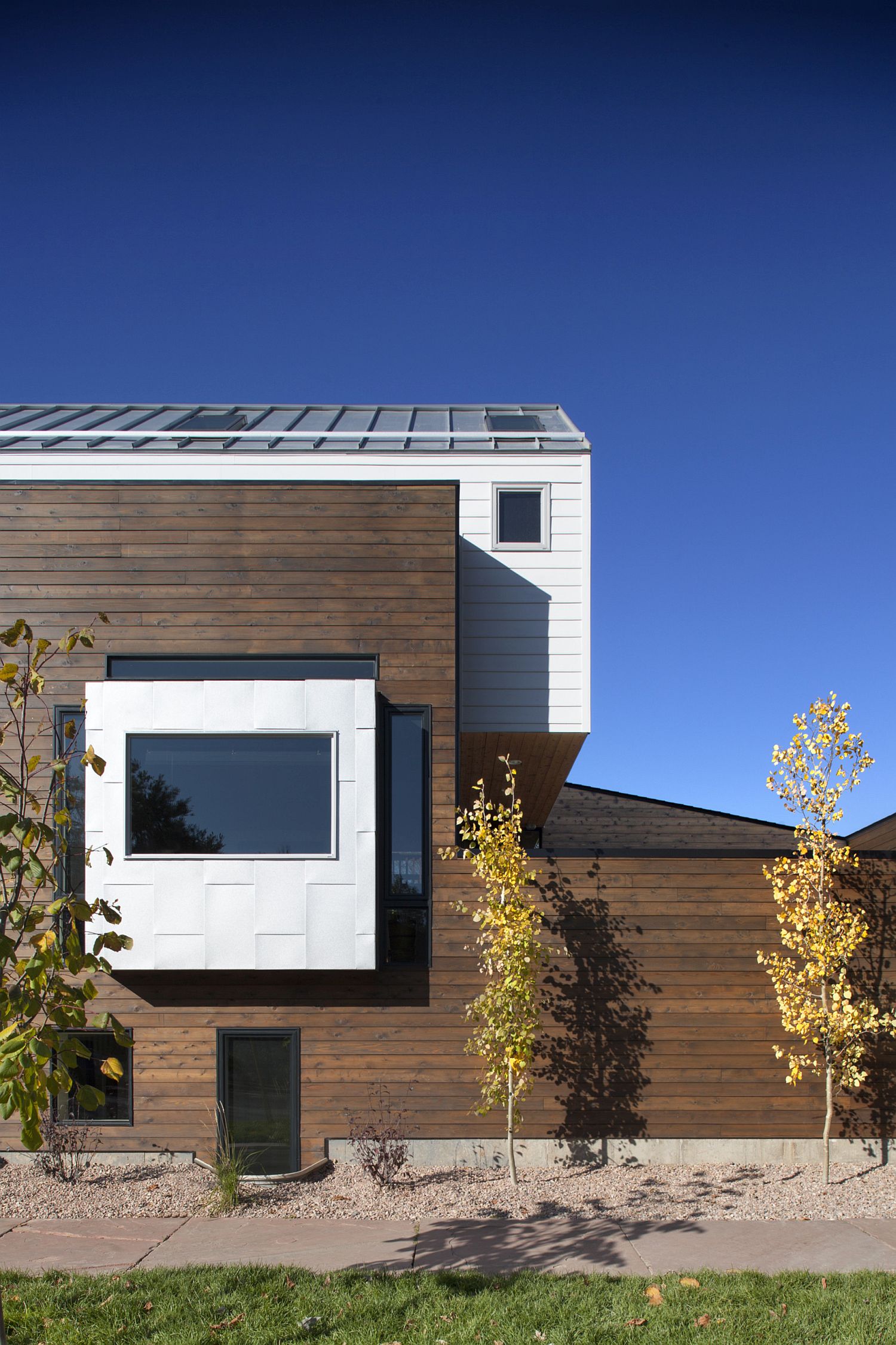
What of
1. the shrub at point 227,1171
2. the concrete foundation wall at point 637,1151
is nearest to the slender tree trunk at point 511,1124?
the concrete foundation wall at point 637,1151

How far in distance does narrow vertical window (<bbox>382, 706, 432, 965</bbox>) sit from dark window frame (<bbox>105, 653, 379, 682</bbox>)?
0.58 metres

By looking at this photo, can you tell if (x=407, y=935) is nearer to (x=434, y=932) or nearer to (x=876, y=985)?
(x=434, y=932)

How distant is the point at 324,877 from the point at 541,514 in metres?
4.85

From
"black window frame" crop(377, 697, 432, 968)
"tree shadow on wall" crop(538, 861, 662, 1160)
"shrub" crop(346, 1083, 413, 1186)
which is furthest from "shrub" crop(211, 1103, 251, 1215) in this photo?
"tree shadow on wall" crop(538, 861, 662, 1160)

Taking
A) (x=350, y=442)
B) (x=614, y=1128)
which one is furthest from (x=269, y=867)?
(x=350, y=442)

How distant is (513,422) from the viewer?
13094 millimetres

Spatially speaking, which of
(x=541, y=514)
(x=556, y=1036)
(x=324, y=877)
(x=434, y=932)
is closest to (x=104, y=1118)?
(x=324, y=877)

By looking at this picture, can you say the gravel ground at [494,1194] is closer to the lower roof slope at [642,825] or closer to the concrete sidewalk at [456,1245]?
the concrete sidewalk at [456,1245]

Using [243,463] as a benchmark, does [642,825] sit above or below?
below

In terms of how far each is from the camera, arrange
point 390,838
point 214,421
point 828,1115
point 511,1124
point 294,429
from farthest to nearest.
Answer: point 214,421, point 294,429, point 390,838, point 828,1115, point 511,1124

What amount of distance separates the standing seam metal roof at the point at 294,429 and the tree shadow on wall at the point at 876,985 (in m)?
5.58

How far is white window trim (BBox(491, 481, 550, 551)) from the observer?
34.0 feet

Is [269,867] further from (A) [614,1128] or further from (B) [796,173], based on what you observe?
(B) [796,173]

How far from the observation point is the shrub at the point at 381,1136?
24.4 ft
